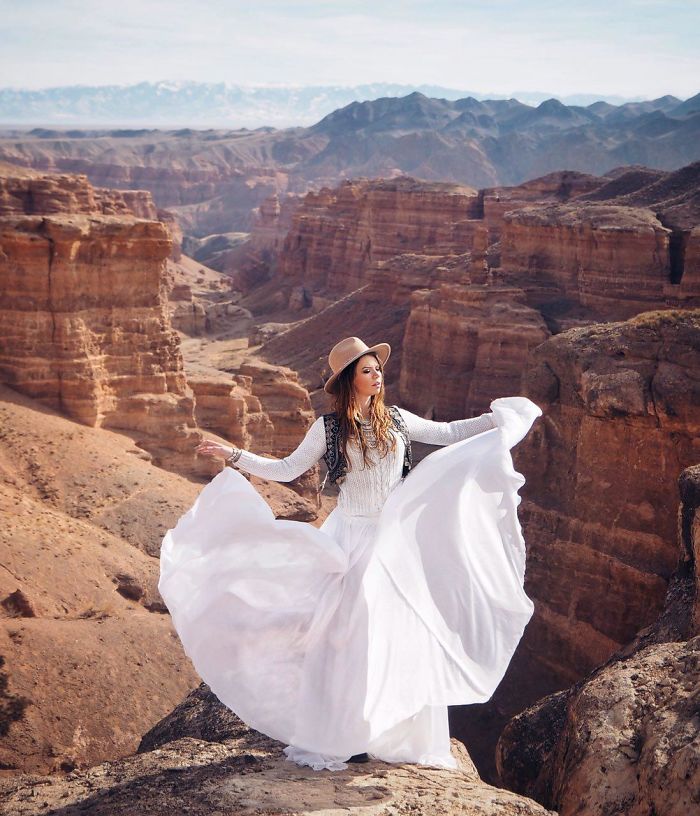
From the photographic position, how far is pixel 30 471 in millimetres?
16375

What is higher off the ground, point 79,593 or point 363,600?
point 363,600

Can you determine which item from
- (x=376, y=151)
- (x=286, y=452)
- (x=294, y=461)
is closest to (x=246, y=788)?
(x=294, y=461)

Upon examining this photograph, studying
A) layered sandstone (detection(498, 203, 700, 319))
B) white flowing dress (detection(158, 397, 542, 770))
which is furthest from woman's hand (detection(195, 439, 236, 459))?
layered sandstone (detection(498, 203, 700, 319))

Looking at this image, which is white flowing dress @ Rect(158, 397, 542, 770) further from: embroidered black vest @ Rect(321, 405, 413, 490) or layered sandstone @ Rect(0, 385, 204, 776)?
layered sandstone @ Rect(0, 385, 204, 776)

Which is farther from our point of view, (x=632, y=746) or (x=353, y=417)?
(x=353, y=417)

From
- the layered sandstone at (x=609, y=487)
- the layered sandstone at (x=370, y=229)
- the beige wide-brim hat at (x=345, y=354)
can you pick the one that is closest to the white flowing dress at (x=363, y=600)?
the beige wide-brim hat at (x=345, y=354)

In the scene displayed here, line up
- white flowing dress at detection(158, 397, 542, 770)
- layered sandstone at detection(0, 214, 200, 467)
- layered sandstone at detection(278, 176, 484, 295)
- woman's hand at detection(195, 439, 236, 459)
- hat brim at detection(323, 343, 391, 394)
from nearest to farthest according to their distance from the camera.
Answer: white flowing dress at detection(158, 397, 542, 770), hat brim at detection(323, 343, 391, 394), woman's hand at detection(195, 439, 236, 459), layered sandstone at detection(0, 214, 200, 467), layered sandstone at detection(278, 176, 484, 295)

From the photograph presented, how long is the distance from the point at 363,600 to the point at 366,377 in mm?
1429

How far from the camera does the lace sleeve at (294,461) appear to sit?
6.65 m

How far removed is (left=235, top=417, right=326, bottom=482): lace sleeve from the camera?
21.8ft

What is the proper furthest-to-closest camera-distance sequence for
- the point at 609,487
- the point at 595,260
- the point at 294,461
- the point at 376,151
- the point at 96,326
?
the point at 376,151, the point at 595,260, the point at 96,326, the point at 609,487, the point at 294,461

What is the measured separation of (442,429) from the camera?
6930 millimetres

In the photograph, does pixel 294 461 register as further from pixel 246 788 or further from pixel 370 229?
pixel 370 229

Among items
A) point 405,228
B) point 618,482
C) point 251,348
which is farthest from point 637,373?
point 405,228
